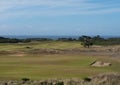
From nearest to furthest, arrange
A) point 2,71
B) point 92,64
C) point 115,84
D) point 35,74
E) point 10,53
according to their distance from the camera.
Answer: point 115,84 < point 35,74 < point 2,71 < point 92,64 < point 10,53

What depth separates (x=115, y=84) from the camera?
16.9 m

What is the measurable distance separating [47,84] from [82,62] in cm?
2261

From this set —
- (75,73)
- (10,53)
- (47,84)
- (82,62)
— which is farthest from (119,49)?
(47,84)

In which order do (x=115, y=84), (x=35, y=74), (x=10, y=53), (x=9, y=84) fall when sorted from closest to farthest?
(x=115, y=84) → (x=9, y=84) → (x=35, y=74) → (x=10, y=53)

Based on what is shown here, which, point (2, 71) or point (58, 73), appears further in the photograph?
point (2, 71)

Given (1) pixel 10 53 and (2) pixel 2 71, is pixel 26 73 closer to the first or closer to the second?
(2) pixel 2 71

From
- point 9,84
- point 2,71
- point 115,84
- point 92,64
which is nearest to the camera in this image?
point 115,84

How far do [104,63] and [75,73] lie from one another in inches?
395

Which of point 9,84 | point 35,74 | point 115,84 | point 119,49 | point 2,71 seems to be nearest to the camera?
point 115,84

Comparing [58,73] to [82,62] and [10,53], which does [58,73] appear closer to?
[82,62]

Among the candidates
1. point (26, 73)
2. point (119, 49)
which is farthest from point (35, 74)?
point (119, 49)

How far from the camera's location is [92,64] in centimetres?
4053

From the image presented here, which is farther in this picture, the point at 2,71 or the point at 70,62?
the point at 70,62

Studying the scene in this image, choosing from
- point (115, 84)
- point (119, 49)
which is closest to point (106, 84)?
point (115, 84)
